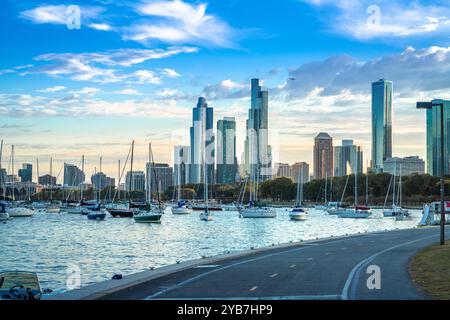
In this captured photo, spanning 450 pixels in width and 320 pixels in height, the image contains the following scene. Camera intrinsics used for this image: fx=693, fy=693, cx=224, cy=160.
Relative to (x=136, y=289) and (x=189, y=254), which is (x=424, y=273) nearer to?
(x=136, y=289)

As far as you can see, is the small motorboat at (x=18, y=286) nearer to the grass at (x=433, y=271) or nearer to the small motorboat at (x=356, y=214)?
the grass at (x=433, y=271)

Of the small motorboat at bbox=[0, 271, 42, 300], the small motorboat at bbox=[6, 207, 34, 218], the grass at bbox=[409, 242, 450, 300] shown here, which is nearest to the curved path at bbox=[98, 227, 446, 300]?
the grass at bbox=[409, 242, 450, 300]

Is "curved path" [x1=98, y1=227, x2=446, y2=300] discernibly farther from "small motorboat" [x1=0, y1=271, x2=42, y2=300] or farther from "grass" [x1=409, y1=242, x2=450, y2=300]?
"small motorboat" [x1=0, y1=271, x2=42, y2=300]

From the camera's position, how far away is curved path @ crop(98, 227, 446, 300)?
851 inches

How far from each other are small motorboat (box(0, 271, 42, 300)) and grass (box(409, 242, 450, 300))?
11614 mm

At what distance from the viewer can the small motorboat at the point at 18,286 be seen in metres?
18.8

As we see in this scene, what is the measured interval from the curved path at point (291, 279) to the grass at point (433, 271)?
1.32 feet

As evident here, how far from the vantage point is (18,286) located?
62.7 ft

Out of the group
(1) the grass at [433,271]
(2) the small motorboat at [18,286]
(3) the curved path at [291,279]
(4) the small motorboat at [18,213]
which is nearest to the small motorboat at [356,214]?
(4) the small motorboat at [18,213]

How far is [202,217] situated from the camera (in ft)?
427

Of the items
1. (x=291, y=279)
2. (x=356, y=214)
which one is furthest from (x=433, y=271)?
(x=356, y=214)

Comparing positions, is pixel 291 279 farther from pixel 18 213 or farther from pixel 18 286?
pixel 18 213

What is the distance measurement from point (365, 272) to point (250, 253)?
13.2m

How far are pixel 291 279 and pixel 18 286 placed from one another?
34.8ft
